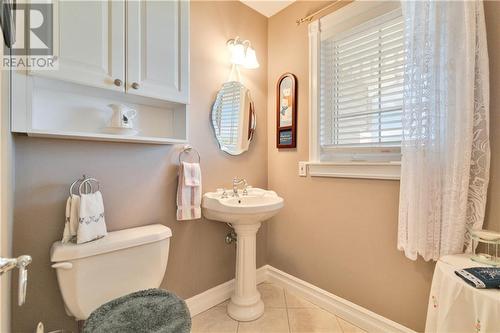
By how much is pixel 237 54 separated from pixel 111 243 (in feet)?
4.97

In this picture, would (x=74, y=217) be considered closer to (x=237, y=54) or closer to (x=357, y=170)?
(x=237, y=54)

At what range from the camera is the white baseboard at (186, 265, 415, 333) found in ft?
4.71

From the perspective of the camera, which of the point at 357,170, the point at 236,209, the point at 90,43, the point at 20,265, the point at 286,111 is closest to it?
the point at 20,265

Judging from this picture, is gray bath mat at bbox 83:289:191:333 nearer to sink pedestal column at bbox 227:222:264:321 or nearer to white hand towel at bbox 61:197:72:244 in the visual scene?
white hand towel at bbox 61:197:72:244

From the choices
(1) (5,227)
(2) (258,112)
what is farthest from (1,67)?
(2) (258,112)

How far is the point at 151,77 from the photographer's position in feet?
4.06

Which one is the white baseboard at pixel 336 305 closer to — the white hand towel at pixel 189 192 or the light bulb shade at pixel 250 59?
the white hand towel at pixel 189 192

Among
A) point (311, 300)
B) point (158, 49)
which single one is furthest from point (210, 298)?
point (158, 49)

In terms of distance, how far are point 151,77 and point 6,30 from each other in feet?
1.82

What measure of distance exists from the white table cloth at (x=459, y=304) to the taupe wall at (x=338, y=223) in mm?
318

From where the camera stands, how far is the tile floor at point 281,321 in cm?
149

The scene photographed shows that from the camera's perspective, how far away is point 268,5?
1.95m

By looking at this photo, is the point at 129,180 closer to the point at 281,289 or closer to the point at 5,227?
the point at 5,227

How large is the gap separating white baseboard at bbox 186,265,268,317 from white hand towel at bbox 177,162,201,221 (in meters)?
0.62
